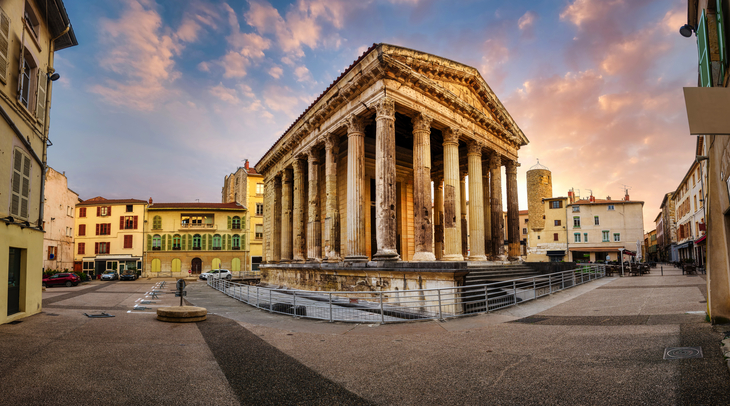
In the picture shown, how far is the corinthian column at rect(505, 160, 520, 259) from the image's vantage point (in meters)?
20.4

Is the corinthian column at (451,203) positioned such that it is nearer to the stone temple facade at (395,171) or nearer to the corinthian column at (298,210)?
the stone temple facade at (395,171)

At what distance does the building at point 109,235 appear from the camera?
41.7 metres

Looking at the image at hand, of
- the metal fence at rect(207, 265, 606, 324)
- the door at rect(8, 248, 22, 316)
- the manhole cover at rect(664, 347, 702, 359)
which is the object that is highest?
the door at rect(8, 248, 22, 316)

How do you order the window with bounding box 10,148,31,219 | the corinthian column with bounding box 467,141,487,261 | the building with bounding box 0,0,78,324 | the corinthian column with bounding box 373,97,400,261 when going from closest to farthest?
the building with bounding box 0,0,78,324 < the window with bounding box 10,148,31,219 < the corinthian column with bounding box 373,97,400,261 < the corinthian column with bounding box 467,141,487,261

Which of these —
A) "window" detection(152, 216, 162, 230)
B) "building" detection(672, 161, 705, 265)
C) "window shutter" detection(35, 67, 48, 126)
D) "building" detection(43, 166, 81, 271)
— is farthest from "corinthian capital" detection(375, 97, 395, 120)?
"window" detection(152, 216, 162, 230)

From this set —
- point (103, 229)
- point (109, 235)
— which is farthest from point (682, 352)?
point (103, 229)

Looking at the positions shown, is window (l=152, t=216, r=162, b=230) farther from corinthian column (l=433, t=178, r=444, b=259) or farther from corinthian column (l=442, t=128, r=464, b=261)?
corinthian column (l=442, t=128, r=464, b=261)

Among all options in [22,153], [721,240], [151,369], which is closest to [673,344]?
[721,240]

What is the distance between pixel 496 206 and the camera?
19.7 metres

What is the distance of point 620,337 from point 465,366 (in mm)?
2896

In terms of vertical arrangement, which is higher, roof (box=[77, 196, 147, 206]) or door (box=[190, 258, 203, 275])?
roof (box=[77, 196, 147, 206])

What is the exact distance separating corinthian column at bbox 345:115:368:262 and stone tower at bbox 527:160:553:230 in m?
40.0

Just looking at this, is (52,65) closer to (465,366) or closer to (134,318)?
(134,318)

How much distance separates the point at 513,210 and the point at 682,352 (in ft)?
54.3
